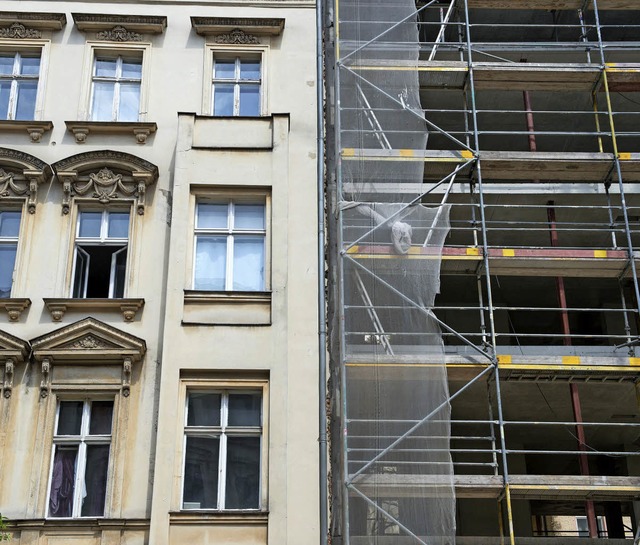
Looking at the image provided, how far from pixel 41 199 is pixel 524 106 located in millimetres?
8375

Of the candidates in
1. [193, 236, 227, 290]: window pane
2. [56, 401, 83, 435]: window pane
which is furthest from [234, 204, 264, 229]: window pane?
[56, 401, 83, 435]: window pane

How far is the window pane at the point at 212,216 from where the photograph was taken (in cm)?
1499

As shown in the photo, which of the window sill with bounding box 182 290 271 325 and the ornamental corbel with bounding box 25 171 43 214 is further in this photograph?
the ornamental corbel with bounding box 25 171 43 214

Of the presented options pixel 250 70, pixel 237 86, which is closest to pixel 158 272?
pixel 237 86

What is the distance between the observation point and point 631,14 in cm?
1875

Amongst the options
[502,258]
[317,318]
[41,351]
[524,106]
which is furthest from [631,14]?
[41,351]

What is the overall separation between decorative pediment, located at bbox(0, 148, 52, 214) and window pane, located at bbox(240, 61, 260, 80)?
141 inches

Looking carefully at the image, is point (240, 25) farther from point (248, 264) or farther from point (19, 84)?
point (248, 264)

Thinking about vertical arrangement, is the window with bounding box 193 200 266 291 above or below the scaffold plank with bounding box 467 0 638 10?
below

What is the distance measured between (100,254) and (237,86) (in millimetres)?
3635

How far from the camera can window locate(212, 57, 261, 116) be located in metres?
16.1

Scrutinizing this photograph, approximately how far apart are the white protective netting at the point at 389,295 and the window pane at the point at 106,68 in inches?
148

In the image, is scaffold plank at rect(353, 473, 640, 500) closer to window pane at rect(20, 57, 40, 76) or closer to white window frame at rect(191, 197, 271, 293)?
white window frame at rect(191, 197, 271, 293)

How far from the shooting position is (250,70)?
648 inches
